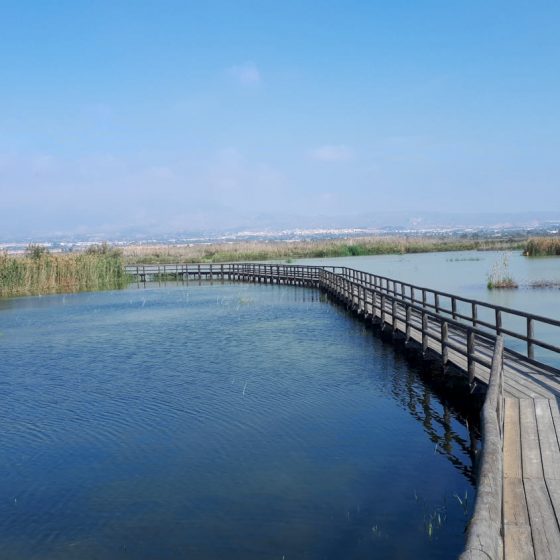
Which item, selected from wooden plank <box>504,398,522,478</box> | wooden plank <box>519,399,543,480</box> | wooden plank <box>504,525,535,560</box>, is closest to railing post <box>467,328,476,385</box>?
wooden plank <box>504,398,522,478</box>

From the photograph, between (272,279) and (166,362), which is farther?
(272,279)

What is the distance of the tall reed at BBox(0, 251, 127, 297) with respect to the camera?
4841 centimetres

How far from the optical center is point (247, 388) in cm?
1655

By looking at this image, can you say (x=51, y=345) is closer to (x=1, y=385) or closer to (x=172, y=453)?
(x=1, y=385)

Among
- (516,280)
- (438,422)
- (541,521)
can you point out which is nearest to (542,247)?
(516,280)

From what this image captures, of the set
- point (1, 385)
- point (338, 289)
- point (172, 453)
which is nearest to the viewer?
point (172, 453)

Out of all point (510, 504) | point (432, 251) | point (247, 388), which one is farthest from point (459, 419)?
point (432, 251)

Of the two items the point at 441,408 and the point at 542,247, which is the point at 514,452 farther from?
the point at 542,247

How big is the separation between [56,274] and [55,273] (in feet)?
0.66

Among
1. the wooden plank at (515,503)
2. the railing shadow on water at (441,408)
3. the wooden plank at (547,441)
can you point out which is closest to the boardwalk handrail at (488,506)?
the wooden plank at (515,503)

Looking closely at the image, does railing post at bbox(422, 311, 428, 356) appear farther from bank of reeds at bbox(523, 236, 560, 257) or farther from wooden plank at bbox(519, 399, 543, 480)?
bank of reeds at bbox(523, 236, 560, 257)

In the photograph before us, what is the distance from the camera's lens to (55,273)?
51.6 metres

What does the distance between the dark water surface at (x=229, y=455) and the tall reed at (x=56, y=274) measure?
2675cm

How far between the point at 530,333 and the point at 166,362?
35.3 ft
